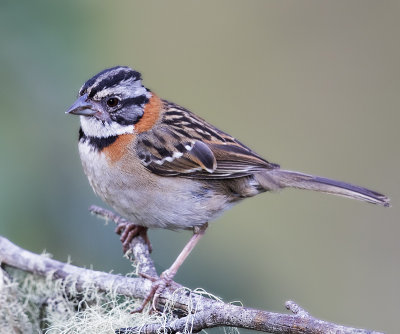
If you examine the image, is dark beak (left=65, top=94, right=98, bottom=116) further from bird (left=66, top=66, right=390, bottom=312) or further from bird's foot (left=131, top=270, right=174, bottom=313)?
bird's foot (left=131, top=270, right=174, bottom=313)

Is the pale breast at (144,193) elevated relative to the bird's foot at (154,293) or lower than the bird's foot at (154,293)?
elevated

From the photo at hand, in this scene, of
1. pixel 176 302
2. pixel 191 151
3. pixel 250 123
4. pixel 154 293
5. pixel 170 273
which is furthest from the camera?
pixel 250 123

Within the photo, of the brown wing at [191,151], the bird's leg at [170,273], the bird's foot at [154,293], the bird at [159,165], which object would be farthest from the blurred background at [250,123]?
the brown wing at [191,151]

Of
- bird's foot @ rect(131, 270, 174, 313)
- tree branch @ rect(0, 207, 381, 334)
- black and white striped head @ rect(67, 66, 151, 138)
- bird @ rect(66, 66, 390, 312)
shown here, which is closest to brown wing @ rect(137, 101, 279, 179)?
bird @ rect(66, 66, 390, 312)

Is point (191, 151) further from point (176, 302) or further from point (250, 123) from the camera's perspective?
point (250, 123)

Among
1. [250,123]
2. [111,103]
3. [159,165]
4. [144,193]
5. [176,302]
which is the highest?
[250,123]

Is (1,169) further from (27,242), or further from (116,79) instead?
(116,79)

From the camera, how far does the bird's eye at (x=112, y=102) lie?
456cm

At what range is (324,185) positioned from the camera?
4855 millimetres

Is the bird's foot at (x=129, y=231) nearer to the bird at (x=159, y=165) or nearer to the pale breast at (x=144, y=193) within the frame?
the bird at (x=159, y=165)

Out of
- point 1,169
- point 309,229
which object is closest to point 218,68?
point 309,229

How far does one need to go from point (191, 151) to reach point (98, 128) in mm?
602

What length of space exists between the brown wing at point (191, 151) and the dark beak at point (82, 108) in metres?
0.37

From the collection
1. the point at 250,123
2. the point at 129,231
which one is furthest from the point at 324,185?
the point at 250,123
